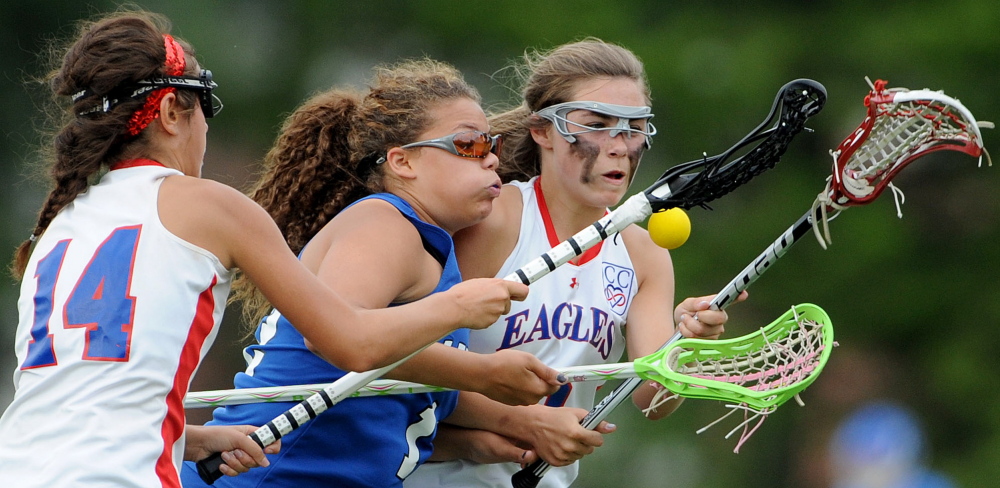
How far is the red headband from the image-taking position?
308 cm

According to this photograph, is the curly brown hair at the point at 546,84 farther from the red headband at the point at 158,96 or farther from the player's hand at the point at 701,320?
the red headband at the point at 158,96

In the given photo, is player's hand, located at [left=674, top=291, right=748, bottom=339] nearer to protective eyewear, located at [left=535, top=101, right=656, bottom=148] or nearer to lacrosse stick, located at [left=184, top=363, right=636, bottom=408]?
lacrosse stick, located at [left=184, top=363, right=636, bottom=408]

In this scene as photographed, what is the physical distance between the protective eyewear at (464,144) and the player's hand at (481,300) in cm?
62

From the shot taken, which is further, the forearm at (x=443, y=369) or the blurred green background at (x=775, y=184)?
the blurred green background at (x=775, y=184)

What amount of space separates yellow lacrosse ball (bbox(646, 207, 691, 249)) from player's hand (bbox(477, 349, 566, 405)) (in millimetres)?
473

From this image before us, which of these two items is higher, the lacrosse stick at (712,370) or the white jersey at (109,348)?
the white jersey at (109,348)

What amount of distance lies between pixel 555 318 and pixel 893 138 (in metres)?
1.14

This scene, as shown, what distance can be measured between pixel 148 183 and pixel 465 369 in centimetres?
101

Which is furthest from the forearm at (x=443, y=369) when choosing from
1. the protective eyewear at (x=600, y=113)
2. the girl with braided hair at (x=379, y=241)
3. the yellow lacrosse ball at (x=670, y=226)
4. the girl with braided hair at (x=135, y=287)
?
the protective eyewear at (x=600, y=113)

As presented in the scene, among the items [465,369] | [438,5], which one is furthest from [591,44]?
[438,5]

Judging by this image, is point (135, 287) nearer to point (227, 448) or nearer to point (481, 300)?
point (227, 448)

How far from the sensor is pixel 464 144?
3863 mm

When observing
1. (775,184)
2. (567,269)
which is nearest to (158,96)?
(567,269)

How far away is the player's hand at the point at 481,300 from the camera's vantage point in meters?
3.26
